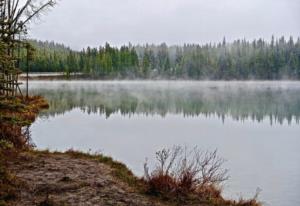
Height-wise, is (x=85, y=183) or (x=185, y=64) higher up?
(x=185, y=64)

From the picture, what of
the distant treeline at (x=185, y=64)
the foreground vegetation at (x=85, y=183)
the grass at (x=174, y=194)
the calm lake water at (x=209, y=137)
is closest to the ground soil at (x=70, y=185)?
the foreground vegetation at (x=85, y=183)

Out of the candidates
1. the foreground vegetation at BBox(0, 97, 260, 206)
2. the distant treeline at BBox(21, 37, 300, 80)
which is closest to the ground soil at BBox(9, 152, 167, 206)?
the foreground vegetation at BBox(0, 97, 260, 206)

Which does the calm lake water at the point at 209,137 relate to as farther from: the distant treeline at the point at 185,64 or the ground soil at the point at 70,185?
the distant treeline at the point at 185,64

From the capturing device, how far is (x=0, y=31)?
22.0 ft

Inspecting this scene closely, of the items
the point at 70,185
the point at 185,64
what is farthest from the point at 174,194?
the point at 185,64

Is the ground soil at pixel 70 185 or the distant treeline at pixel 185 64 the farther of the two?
the distant treeline at pixel 185 64

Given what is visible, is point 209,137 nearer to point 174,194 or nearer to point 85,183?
point 174,194

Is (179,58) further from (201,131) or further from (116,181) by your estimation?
(116,181)

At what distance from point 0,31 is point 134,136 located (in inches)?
469

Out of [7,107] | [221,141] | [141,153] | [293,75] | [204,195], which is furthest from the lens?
[293,75]

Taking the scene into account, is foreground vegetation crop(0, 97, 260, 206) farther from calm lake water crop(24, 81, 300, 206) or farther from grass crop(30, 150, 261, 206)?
calm lake water crop(24, 81, 300, 206)

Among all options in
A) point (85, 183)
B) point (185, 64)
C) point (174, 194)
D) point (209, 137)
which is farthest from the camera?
point (185, 64)

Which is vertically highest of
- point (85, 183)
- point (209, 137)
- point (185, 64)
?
point (185, 64)

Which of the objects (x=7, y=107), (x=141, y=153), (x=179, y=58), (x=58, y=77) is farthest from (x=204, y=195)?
(x=179, y=58)
